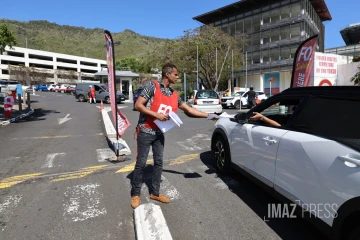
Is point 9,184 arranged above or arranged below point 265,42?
below

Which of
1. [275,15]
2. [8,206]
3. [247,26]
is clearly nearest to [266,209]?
[8,206]

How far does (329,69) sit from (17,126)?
12.6 m

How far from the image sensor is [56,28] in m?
154

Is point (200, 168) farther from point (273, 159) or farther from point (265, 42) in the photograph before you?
point (265, 42)

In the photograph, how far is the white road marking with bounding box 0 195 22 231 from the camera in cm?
336

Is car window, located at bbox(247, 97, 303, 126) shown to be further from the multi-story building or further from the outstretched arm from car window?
the multi-story building

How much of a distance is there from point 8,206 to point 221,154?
3.33 meters

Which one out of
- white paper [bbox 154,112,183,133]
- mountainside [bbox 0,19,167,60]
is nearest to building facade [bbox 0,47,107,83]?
mountainside [bbox 0,19,167,60]

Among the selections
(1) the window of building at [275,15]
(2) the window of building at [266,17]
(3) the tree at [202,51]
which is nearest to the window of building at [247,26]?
(2) the window of building at [266,17]

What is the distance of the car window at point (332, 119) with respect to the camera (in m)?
2.31

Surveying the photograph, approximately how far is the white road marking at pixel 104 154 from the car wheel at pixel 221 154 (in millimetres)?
2582

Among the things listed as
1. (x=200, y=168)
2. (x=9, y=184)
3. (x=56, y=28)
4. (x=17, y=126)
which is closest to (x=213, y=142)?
(x=200, y=168)

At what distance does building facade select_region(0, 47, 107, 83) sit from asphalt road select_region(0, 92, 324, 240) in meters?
79.6

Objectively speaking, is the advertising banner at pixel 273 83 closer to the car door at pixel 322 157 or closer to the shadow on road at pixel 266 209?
the shadow on road at pixel 266 209
